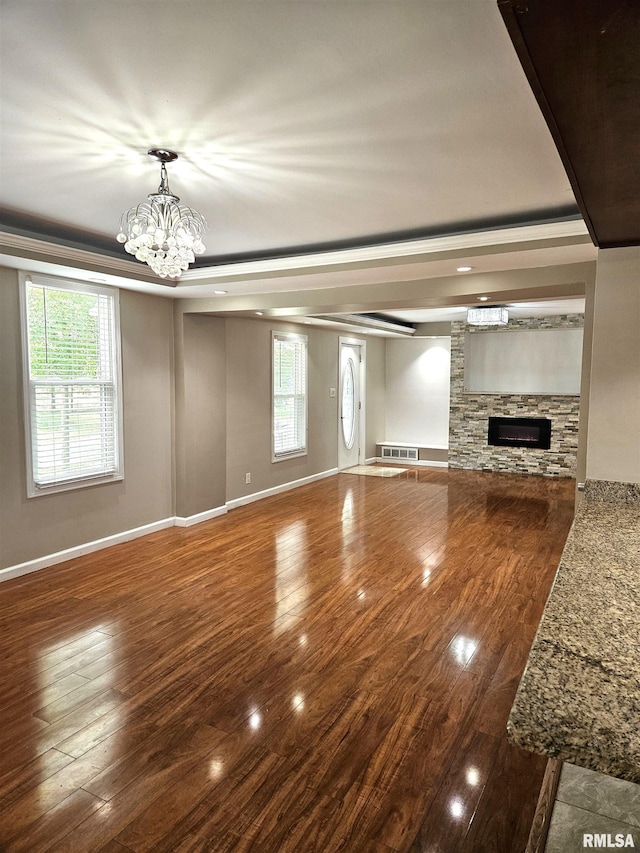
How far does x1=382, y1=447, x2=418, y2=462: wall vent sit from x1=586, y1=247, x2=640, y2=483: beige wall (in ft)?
23.5

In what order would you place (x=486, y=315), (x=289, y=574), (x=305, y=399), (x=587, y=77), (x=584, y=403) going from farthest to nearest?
(x=305, y=399) < (x=486, y=315) < (x=289, y=574) < (x=584, y=403) < (x=587, y=77)

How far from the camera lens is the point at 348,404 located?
8969 millimetres

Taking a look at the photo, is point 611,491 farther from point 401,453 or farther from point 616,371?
point 401,453

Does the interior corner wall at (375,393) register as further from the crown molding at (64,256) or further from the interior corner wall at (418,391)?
the crown molding at (64,256)

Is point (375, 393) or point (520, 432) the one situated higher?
point (375, 393)

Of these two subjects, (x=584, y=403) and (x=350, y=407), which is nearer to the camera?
(x=584, y=403)

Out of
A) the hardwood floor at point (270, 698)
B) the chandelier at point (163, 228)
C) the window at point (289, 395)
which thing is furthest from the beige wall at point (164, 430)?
the chandelier at point (163, 228)

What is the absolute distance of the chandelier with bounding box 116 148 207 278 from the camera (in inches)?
95.6

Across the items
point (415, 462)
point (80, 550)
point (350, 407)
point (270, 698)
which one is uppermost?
point (350, 407)

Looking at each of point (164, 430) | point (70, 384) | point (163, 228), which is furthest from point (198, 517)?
point (163, 228)

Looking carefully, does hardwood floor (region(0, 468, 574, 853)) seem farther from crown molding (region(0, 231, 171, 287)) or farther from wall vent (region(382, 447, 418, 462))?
wall vent (region(382, 447, 418, 462))

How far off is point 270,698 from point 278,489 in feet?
15.3

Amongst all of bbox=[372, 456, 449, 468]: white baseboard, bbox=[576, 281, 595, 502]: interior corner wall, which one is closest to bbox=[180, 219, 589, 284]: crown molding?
bbox=[576, 281, 595, 502]: interior corner wall

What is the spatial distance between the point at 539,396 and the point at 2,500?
7337 mm
